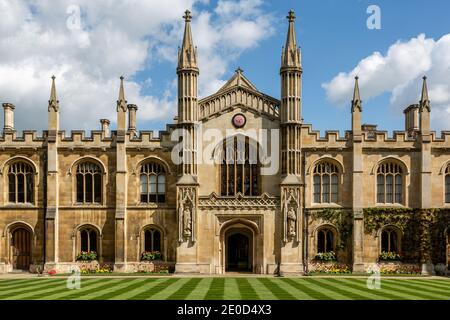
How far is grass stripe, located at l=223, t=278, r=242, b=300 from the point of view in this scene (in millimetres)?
18250

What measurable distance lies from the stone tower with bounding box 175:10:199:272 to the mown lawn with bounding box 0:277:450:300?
19.0 ft

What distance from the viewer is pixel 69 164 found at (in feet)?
107

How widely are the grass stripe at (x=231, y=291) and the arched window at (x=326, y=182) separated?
1016 cm

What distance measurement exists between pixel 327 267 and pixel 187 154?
38.2 feet

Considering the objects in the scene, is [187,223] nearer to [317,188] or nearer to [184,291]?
[317,188]

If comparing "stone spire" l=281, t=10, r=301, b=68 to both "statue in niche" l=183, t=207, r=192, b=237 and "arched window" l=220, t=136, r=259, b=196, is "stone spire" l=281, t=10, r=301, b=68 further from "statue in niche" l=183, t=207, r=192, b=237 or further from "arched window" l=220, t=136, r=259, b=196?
"statue in niche" l=183, t=207, r=192, b=237

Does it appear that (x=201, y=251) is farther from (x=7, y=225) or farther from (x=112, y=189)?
(x=7, y=225)

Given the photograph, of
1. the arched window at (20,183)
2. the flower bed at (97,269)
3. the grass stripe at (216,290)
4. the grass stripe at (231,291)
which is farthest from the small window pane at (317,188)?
the arched window at (20,183)

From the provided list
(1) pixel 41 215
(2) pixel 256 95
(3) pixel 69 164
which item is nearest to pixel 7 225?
(1) pixel 41 215

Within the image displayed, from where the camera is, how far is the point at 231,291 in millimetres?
20234

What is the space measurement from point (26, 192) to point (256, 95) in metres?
16.7

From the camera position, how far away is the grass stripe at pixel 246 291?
18355 mm

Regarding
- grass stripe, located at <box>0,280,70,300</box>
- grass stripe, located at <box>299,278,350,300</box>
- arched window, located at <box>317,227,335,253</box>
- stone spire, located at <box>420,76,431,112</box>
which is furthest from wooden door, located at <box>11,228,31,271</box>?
stone spire, located at <box>420,76,431,112</box>

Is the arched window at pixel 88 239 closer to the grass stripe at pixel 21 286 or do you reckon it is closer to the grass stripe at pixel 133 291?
the grass stripe at pixel 21 286
